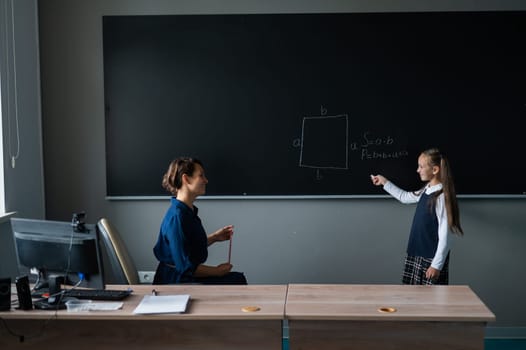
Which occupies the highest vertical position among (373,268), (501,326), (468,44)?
(468,44)

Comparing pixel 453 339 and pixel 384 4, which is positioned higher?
pixel 384 4

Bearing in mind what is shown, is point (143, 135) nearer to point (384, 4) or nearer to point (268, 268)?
point (268, 268)

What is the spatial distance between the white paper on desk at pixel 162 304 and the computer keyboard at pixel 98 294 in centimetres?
11

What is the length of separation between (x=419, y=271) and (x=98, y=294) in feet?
6.87

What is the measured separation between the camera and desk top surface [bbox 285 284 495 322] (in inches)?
104

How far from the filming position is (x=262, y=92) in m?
4.40

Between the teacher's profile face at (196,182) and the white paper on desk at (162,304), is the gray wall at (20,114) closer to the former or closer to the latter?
the teacher's profile face at (196,182)

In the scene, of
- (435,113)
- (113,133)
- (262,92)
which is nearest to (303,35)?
(262,92)

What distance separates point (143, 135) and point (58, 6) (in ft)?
3.55

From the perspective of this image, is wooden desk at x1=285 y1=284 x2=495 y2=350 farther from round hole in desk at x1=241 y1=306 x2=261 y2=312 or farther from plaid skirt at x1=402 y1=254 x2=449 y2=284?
plaid skirt at x1=402 y1=254 x2=449 y2=284

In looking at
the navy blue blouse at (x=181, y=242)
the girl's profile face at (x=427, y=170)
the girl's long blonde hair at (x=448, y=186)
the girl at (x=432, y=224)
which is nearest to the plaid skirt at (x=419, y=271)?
the girl at (x=432, y=224)

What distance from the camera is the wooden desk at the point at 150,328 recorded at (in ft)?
8.89

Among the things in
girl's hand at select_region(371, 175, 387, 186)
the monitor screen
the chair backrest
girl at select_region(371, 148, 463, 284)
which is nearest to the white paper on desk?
the monitor screen

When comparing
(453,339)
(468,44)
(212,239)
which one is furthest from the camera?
(468,44)
